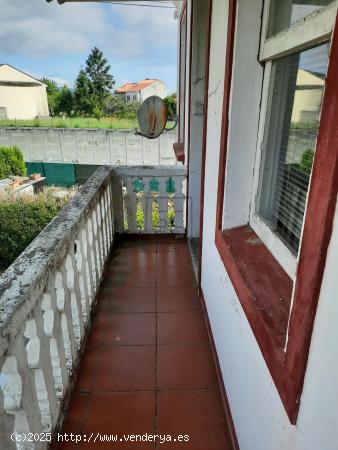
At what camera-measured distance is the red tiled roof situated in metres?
44.7

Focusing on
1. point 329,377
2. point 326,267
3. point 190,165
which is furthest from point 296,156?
point 190,165

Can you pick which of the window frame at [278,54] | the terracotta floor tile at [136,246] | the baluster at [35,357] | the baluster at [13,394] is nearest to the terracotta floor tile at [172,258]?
the terracotta floor tile at [136,246]

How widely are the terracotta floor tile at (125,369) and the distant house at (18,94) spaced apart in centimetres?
3498

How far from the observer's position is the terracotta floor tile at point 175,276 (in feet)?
8.79

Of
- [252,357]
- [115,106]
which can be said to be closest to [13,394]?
[252,357]

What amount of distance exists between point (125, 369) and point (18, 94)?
3798 centimetres

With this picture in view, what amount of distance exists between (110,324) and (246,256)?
127 cm

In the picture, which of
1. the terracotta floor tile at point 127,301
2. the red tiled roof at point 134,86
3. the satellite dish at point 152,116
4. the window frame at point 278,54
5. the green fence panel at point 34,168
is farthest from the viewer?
the red tiled roof at point 134,86

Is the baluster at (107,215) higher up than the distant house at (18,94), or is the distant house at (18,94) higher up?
the distant house at (18,94)

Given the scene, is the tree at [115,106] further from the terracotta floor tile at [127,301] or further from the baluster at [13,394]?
the baluster at [13,394]

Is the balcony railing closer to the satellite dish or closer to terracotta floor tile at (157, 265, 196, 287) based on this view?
terracotta floor tile at (157, 265, 196, 287)

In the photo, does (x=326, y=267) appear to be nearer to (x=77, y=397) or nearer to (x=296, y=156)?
(x=296, y=156)

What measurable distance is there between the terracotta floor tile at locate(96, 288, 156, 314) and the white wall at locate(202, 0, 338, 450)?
49 centimetres

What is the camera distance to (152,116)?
3627mm
